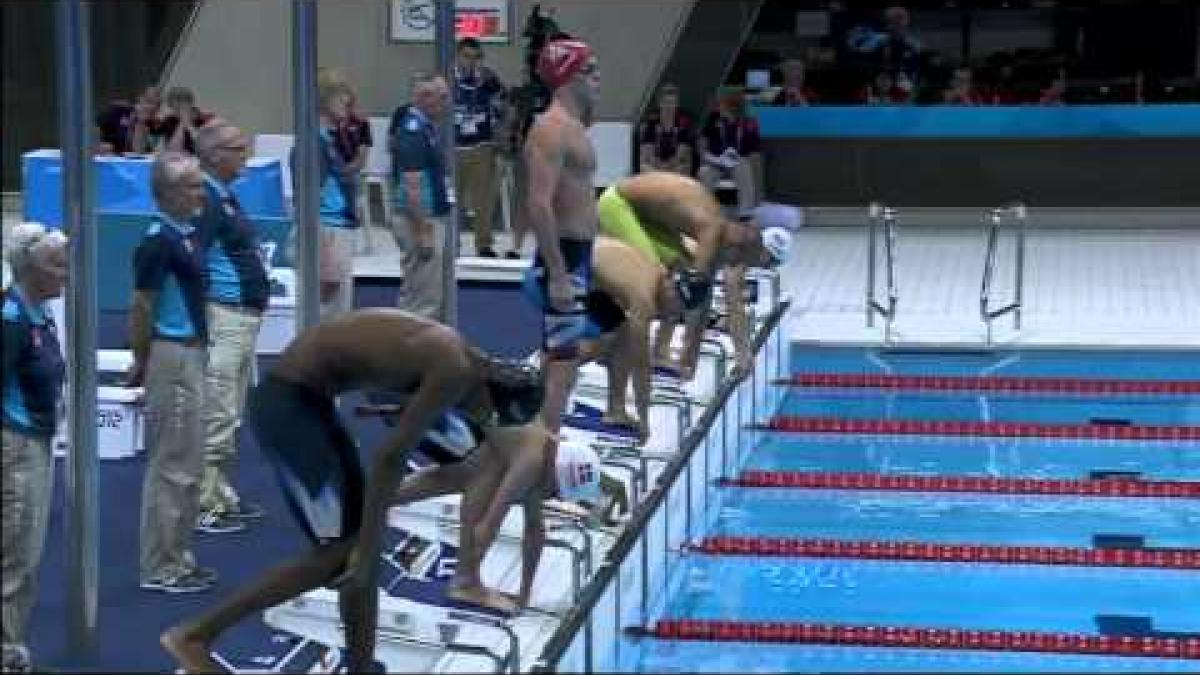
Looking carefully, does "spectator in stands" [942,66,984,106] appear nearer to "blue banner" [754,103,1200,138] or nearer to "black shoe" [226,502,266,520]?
"blue banner" [754,103,1200,138]

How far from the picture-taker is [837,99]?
58.4 ft

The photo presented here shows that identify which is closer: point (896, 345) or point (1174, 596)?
point (1174, 596)

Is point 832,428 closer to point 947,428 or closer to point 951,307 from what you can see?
point 947,428

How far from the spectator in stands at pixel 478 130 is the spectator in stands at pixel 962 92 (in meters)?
5.15

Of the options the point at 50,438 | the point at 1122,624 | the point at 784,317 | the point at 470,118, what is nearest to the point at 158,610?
the point at 50,438

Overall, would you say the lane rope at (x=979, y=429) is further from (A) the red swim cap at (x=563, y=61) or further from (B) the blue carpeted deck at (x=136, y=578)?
(A) the red swim cap at (x=563, y=61)

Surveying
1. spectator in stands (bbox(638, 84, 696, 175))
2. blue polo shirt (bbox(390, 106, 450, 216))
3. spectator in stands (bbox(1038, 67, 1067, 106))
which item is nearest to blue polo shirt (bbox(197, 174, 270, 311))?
blue polo shirt (bbox(390, 106, 450, 216))

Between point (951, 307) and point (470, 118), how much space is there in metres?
3.04

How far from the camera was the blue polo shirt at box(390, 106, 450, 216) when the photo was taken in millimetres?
9539

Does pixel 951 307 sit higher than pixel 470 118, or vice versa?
pixel 470 118

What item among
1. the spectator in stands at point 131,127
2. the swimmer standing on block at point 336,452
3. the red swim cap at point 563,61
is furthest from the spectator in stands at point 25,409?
the spectator in stands at point 131,127

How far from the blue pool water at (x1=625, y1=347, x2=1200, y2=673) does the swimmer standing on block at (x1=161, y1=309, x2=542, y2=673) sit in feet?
3.86

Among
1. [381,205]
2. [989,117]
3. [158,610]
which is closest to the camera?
[158,610]

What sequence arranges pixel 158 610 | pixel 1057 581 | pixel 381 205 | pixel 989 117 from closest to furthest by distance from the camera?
1. pixel 158 610
2. pixel 1057 581
3. pixel 381 205
4. pixel 989 117
